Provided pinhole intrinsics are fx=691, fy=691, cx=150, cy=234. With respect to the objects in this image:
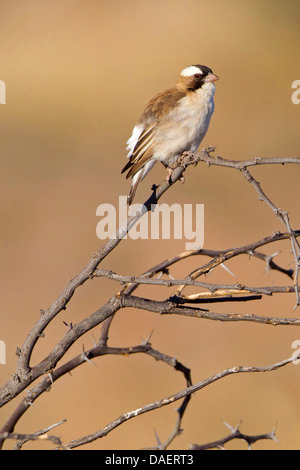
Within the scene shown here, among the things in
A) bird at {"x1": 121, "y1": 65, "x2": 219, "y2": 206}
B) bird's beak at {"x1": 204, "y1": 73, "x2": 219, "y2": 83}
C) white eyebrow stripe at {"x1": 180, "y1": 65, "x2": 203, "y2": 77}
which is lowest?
bird at {"x1": 121, "y1": 65, "x2": 219, "y2": 206}

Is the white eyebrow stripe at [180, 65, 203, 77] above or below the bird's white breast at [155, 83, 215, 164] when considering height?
above

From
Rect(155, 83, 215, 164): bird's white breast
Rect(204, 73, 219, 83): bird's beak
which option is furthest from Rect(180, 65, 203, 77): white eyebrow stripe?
Rect(155, 83, 215, 164): bird's white breast

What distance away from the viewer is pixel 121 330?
529 centimetres

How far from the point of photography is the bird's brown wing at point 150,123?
123 inches

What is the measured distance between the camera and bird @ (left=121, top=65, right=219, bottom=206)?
316 cm

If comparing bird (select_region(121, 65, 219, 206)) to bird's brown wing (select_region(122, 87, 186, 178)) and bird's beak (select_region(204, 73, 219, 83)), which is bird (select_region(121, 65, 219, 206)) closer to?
bird's brown wing (select_region(122, 87, 186, 178))

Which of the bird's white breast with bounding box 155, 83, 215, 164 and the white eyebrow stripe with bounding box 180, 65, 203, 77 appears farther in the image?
the white eyebrow stripe with bounding box 180, 65, 203, 77

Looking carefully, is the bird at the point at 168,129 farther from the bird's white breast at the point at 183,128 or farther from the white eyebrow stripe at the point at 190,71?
the white eyebrow stripe at the point at 190,71

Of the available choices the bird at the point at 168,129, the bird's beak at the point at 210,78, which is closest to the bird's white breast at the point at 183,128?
the bird at the point at 168,129

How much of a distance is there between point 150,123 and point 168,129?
11 centimetres

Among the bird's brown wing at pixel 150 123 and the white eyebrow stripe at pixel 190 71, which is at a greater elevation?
the white eyebrow stripe at pixel 190 71

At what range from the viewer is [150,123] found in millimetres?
3271

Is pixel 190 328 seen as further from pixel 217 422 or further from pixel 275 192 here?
pixel 275 192

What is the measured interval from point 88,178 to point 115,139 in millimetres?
904
